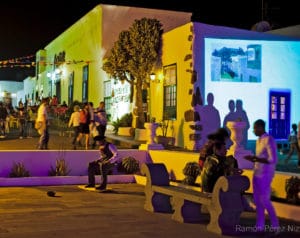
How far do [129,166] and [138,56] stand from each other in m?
8.13

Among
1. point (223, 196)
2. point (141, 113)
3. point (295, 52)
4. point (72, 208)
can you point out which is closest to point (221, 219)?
point (223, 196)

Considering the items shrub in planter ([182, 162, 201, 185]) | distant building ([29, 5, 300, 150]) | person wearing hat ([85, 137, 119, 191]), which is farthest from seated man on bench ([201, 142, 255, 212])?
distant building ([29, 5, 300, 150])

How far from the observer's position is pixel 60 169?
14023 millimetres

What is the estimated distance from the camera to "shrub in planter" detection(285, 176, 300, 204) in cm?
945

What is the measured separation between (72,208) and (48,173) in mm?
4254

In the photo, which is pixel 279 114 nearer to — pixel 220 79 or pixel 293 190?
pixel 220 79

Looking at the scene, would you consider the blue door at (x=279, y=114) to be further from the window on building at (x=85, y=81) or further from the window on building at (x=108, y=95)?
the window on building at (x=85, y=81)

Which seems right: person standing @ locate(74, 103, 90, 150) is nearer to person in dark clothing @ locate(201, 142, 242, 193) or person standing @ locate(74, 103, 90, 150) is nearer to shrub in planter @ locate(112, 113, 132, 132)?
shrub in planter @ locate(112, 113, 132, 132)

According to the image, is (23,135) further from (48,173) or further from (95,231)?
(95,231)

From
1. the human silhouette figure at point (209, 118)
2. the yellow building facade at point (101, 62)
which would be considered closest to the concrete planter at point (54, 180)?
the human silhouette figure at point (209, 118)

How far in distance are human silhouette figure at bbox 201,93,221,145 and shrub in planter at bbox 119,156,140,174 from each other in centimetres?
398

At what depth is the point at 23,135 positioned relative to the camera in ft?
75.0

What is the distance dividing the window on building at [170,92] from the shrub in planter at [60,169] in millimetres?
6217

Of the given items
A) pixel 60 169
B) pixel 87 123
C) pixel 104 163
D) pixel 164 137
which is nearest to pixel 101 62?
pixel 164 137
